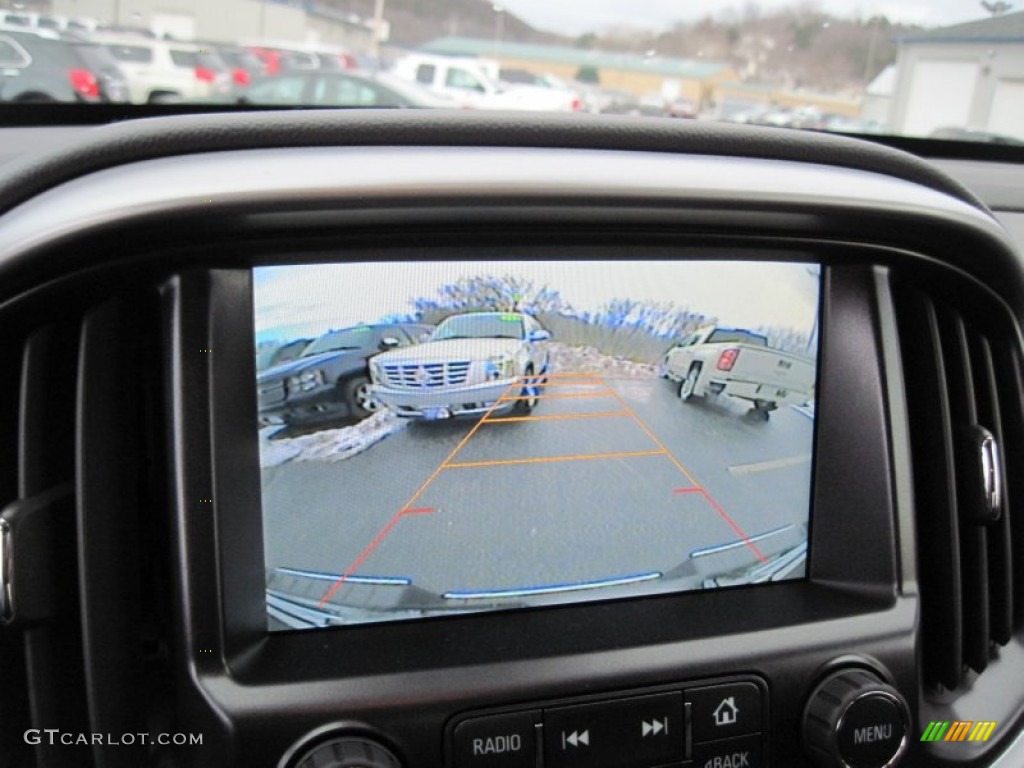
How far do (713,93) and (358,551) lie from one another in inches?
79.9

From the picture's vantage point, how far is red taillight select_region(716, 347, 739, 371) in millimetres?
1433

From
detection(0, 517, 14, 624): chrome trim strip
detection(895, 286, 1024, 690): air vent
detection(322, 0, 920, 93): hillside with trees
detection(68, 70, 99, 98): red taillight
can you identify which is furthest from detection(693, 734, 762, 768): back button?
detection(322, 0, 920, 93): hillside with trees

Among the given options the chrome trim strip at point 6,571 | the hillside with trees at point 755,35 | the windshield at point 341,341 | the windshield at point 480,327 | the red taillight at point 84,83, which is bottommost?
the chrome trim strip at point 6,571

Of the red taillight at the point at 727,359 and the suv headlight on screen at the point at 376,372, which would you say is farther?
the red taillight at the point at 727,359

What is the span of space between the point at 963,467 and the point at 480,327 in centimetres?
85

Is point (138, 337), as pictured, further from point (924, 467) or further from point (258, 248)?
point (924, 467)

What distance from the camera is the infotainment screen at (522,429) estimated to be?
1.27 meters

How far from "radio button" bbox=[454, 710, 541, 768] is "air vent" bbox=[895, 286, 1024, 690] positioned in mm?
741

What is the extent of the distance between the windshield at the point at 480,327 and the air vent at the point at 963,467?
66 centimetres

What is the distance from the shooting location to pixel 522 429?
4.42 feet

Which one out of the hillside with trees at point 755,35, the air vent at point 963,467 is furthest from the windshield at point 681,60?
the air vent at point 963,467

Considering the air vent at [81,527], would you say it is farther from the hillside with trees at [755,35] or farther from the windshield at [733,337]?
the hillside with trees at [755,35]

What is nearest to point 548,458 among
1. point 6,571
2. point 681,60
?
point 6,571

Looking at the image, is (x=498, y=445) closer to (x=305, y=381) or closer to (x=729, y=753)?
(x=305, y=381)
